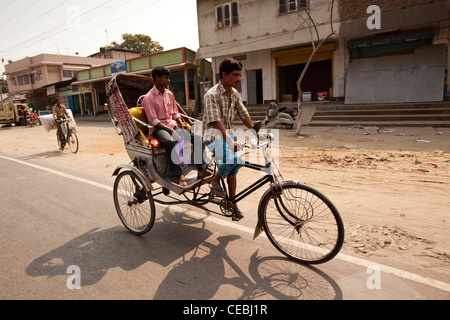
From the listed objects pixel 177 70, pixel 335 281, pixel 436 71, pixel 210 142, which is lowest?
pixel 335 281

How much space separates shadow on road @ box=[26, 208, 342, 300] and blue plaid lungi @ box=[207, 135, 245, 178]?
841 millimetres

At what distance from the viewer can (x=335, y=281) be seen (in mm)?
2545

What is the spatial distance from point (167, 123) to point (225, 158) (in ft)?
4.44

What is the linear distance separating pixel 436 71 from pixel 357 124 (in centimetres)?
509

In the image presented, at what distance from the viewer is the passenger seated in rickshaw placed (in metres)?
3.61

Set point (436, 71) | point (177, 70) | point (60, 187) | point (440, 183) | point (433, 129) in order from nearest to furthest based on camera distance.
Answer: point (440, 183), point (60, 187), point (433, 129), point (436, 71), point (177, 70)

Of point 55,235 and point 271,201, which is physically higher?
point 271,201

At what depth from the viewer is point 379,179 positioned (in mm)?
5324

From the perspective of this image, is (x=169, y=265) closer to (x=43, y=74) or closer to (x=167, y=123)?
(x=167, y=123)

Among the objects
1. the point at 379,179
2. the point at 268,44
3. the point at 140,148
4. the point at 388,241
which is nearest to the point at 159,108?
the point at 140,148

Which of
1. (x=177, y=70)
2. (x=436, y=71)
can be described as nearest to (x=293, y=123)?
(x=436, y=71)

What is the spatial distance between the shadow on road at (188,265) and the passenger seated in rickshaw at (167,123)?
73cm

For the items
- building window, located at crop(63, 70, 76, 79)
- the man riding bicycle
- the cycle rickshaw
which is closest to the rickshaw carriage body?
the cycle rickshaw

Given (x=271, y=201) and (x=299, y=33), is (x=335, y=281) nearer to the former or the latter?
(x=271, y=201)
